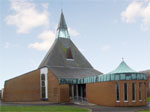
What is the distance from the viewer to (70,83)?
31094 millimetres

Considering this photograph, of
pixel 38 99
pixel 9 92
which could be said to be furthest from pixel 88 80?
pixel 9 92

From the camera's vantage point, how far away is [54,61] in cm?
3831

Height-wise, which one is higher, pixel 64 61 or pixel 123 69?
pixel 64 61

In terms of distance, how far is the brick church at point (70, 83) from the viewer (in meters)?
23.0

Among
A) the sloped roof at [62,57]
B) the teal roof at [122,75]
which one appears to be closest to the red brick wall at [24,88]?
the sloped roof at [62,57]

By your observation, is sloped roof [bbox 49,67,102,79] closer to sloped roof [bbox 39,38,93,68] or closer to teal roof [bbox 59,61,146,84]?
sloped roof [bbox 39,38,93,68]

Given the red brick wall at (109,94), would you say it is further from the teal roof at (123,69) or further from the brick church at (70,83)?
the teal roof at (123,69)

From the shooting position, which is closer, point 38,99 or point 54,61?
point 38,99

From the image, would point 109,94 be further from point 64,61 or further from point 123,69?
point 64,61

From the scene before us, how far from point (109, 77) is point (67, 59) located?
17.8m

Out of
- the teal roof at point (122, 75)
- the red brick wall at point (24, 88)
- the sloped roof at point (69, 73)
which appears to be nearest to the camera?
the teal roof at point (122, 75)

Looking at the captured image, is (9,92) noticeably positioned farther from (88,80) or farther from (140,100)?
(140,100)

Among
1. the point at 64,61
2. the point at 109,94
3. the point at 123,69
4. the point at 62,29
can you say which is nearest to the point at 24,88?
A: the point at 64,61

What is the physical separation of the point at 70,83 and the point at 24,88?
827 centimetres
